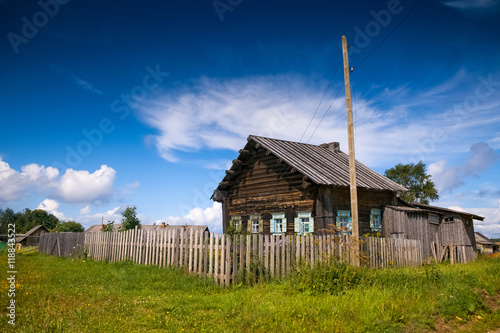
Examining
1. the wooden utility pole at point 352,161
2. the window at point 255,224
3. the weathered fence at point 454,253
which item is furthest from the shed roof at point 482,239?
the wooden utility pole at point 352,161

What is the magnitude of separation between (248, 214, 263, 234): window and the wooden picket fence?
7386 mm

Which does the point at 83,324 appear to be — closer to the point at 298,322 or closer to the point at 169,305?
the point at 169,305

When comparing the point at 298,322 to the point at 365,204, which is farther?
the point at 365,204

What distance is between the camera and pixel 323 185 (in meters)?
17.5

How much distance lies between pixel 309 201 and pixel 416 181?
34.3 meters

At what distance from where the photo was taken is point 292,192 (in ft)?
60.8

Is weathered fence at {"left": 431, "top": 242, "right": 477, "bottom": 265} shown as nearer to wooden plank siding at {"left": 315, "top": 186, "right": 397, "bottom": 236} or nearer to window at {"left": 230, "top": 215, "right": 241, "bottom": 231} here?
wooden plank siding at {"left": 315, "top": 186, "right": 397, "bottom": 236}

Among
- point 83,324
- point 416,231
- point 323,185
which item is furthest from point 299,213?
point 83,324

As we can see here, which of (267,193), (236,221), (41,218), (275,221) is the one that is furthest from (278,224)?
(41,218)

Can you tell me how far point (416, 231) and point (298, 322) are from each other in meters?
14.7

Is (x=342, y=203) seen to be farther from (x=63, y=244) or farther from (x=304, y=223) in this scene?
(x=63, y=244)

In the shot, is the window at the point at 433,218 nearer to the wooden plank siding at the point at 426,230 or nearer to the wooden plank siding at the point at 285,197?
the wooden plank siding at the point at 426,230


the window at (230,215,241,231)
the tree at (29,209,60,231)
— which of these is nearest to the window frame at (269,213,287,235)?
the window at (230,215,241,231)

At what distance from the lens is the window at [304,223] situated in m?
17.6
